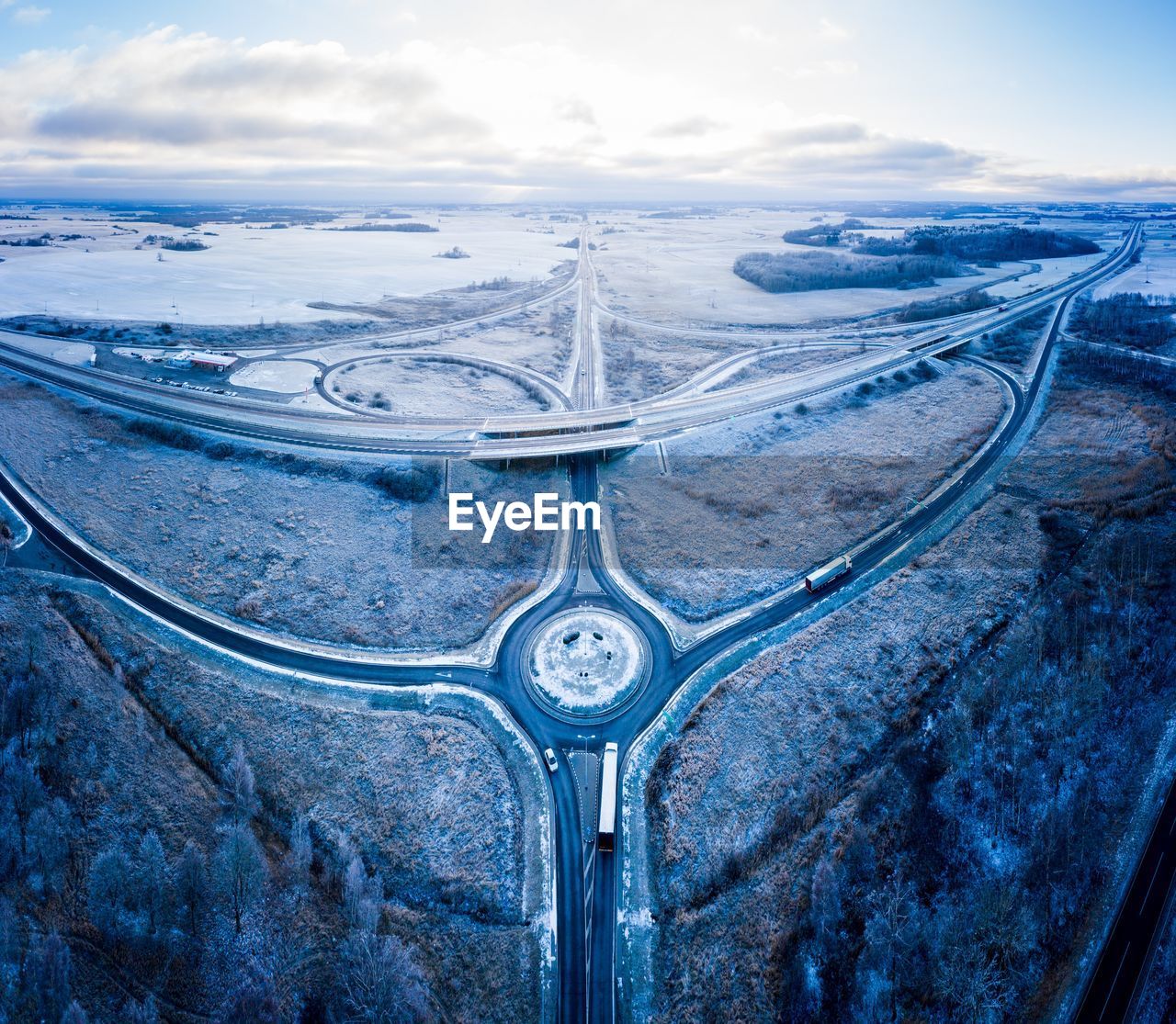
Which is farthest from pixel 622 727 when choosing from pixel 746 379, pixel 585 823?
pixel 746 379

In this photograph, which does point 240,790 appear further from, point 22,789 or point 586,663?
point 586,663

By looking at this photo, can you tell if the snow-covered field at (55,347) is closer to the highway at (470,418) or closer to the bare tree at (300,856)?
the highway at (470,418)

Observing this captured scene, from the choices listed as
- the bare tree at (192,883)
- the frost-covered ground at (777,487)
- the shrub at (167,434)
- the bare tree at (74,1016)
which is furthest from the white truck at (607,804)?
the shrub at (167,434)

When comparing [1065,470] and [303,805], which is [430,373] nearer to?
[303,805]

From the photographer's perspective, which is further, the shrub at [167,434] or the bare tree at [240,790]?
the shrub at [167,434]

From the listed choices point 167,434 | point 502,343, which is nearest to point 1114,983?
point 167,434

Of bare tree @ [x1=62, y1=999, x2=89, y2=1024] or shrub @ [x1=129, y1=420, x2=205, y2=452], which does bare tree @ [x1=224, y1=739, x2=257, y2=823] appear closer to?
bare tree @ [x1=62, y1=999, x2=89, y2=1024]
